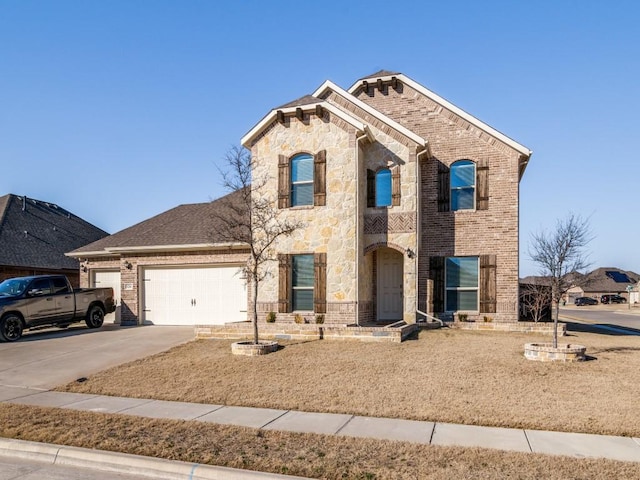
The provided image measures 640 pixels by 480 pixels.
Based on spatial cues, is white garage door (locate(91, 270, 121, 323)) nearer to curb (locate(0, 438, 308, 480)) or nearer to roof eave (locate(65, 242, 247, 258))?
roof eave (locate(65, 242, 247, 258))

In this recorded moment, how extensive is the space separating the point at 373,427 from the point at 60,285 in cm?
1455

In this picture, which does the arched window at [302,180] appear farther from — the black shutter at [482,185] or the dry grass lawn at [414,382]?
the black shutter at [482,185]

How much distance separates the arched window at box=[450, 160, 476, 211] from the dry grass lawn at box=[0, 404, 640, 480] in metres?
12.3

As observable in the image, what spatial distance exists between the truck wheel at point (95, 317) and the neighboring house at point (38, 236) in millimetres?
6303

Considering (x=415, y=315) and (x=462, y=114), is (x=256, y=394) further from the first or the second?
(x=462, y=114)

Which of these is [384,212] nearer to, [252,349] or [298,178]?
[298,178]

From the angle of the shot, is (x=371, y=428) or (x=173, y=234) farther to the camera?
(x=173, y=234)

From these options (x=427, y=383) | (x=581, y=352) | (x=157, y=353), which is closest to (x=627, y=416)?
(x=427, y=383)

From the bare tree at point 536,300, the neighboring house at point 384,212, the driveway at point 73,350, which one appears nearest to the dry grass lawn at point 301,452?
the driveway at point 73,350

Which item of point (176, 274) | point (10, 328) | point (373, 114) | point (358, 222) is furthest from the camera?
point (176, 274)

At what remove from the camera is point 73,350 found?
13.9 meters

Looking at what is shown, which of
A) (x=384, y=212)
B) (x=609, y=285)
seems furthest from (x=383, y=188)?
(x=609, y=285)

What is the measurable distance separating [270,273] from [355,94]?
8.32m

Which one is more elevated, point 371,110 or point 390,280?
point 371,110
